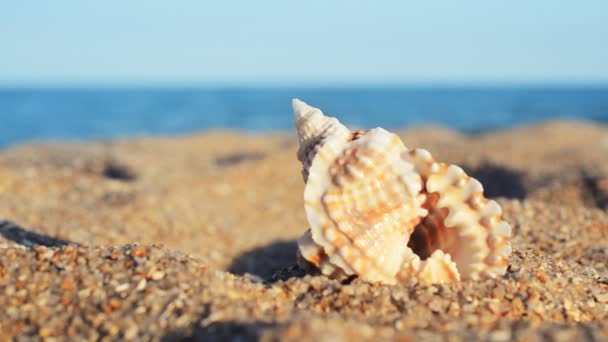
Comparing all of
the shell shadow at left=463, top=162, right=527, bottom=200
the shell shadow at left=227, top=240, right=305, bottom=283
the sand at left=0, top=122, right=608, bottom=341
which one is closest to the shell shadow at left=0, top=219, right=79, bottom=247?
the sand at left=0, top=122, right=608, bottom=341

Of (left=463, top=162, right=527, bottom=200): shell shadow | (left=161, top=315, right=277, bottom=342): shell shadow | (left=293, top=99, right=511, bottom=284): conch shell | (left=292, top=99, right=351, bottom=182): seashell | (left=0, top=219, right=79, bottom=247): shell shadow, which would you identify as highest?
(left=292, top=99, right=351, bottom=182): seashell

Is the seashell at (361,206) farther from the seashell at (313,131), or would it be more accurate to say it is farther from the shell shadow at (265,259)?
the shell shadow at (265,259)

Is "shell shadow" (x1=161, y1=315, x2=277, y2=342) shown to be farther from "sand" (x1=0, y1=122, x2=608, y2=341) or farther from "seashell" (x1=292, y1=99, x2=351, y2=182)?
"seashell" (x1=292, y1=99, x2=351, y2=182)

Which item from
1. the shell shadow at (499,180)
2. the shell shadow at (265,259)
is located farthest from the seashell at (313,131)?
the shell shadow at (499,180)

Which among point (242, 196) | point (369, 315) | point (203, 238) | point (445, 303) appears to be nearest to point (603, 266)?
point (445, 303)

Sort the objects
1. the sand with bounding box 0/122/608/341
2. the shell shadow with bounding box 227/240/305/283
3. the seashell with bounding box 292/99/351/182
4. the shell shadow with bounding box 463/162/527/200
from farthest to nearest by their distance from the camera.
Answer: the shell shadow with bounding box 463/162/527/200, the shell shadow with bounding box 227/240/305/283, the seashell with bounding box 292/99/351/182, the sand with bounding box 0/122/608/341

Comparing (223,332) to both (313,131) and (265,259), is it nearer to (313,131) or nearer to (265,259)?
(313,131)
